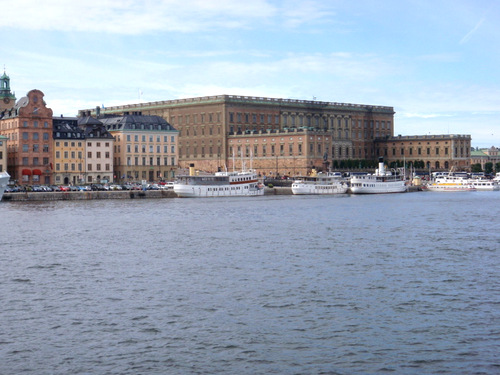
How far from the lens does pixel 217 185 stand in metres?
149

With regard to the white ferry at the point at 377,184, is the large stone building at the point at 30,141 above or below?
above

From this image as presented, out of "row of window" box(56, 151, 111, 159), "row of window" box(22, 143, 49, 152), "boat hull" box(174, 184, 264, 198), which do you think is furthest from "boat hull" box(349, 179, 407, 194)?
"row of window" box(22, 143, 49, 152)

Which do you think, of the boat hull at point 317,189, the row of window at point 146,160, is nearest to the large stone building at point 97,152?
the row of window at point 146,160

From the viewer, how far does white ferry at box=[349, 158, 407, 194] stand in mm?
167125

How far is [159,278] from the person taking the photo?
4975 centimetres

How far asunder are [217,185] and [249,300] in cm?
10642

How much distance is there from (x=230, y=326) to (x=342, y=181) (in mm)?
144799

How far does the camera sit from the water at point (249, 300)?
32.8 meters

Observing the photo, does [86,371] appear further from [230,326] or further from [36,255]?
[36,255]

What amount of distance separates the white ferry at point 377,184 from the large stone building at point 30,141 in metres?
59.4

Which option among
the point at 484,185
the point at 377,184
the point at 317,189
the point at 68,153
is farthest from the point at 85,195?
the point at 484,185

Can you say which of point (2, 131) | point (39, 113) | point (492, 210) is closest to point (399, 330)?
point (492, 210)

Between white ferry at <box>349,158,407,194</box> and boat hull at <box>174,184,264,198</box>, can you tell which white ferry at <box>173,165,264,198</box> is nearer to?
boat hull at <box>174,184,264,198</box>

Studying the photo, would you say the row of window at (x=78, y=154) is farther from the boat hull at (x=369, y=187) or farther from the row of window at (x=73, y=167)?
the boat hull at (x=369, y=187)
